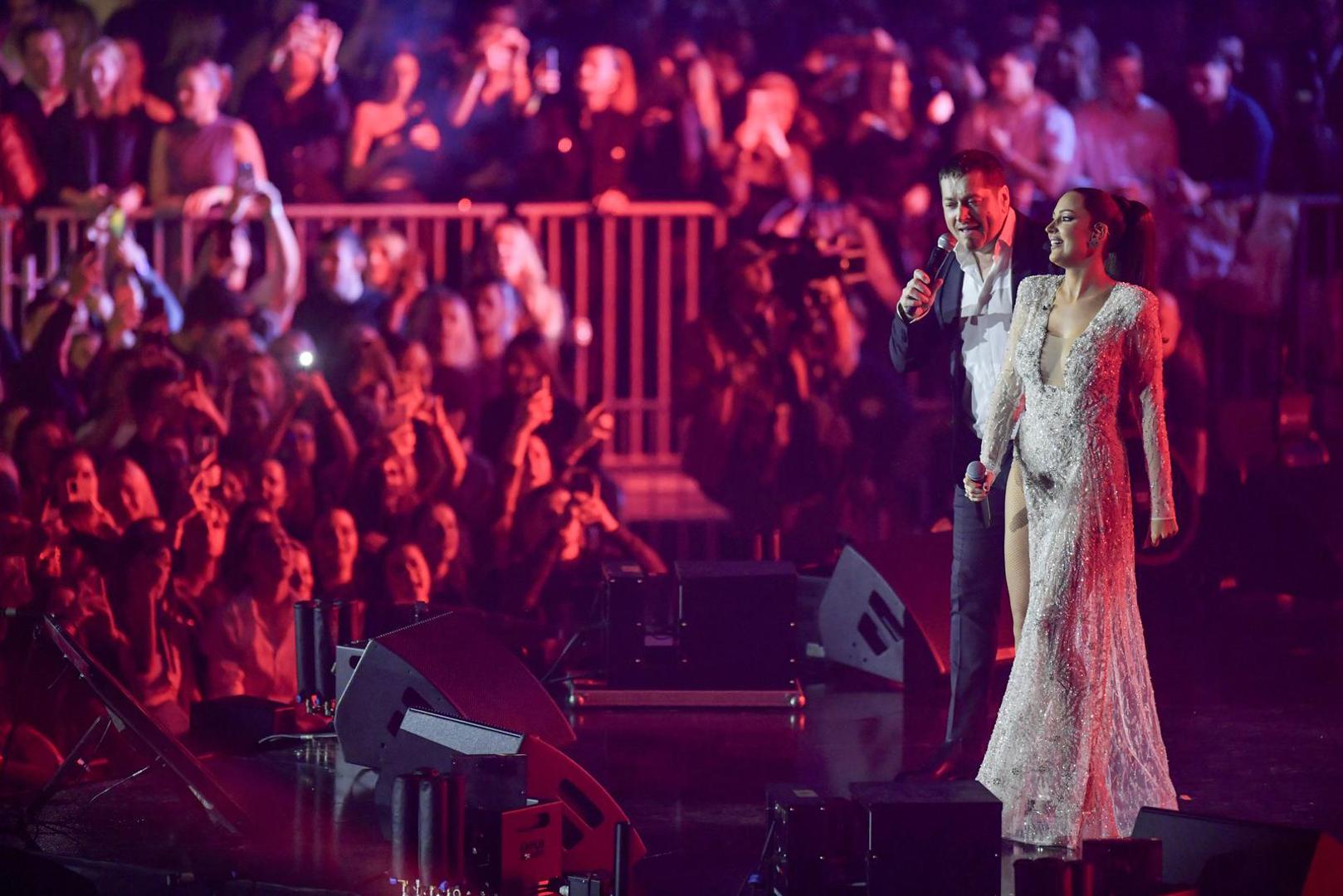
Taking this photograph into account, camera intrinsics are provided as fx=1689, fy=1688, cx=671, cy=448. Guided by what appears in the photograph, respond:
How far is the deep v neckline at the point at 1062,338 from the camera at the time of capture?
3191mm

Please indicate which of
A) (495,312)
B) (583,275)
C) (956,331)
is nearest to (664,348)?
(583,275)

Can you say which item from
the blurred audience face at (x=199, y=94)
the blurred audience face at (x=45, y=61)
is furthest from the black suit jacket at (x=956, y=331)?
the blurred audience face at (x=45, y=61)

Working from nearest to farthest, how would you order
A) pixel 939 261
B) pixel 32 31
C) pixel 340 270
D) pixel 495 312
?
pixel 939 261, pixel 495 312, pixel 340 270, pixel 32 31

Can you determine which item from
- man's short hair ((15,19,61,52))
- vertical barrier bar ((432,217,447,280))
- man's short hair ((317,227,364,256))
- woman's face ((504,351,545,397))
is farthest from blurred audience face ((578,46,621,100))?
man's short hair ((15,19,61,52))

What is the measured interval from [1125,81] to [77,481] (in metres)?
4.63

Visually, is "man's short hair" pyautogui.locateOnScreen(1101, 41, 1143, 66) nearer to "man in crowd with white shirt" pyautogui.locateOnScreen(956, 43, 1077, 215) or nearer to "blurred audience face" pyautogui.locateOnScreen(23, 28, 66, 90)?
"man in crowd with white shirt" pyautogui.locateOnScreen(956, 43, 1077, 215)

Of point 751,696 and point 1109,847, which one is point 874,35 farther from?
point 1109,847

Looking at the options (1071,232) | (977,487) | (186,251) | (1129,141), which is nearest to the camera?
(1071,232)

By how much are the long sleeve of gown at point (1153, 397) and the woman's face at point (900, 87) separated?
4.50 meters

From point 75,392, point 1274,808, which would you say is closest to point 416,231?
point 75,392

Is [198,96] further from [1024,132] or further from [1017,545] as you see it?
[1017,545]

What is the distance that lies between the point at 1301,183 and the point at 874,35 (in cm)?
201

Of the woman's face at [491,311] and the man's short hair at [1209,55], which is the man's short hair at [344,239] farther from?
the man's short hair at [1209,55]

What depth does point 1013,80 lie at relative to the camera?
7.38 metres
